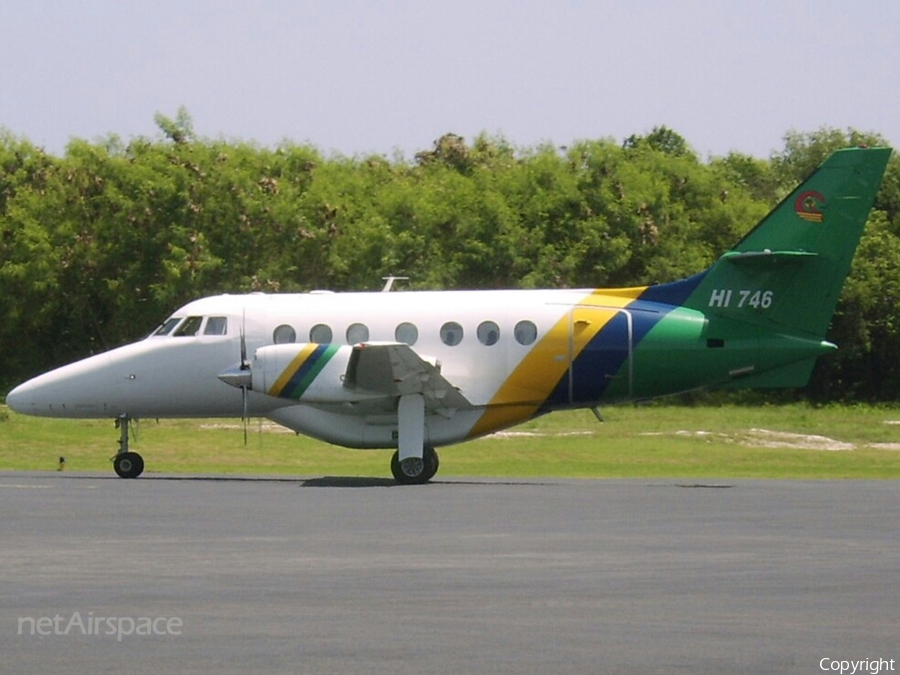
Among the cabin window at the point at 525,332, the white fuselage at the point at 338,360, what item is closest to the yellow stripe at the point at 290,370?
the white fuselage at the point at 338,360

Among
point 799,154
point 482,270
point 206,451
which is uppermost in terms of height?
point 799,154

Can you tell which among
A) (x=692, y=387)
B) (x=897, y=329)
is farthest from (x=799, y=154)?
(x=692, y=387)

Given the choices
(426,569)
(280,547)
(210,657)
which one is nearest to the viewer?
(210,657)

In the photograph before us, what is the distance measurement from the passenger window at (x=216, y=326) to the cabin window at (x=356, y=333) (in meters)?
2.27

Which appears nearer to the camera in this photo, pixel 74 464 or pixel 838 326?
pixel 74 464

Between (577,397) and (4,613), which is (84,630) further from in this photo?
(577,397)

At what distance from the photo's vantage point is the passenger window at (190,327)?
30.5m

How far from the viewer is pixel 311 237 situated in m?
60.9

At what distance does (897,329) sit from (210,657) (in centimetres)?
5658

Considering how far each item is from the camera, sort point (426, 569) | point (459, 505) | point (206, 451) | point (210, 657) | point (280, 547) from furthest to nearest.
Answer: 1. point (206, 451)
2. point (459, 505)
3. point (280, 547)
4. point (426, 569)
5. point (210, 657)

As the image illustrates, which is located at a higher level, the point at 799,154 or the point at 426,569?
the point at 799,154

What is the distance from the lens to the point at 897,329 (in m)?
63.9

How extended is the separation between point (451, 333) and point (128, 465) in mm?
6123
